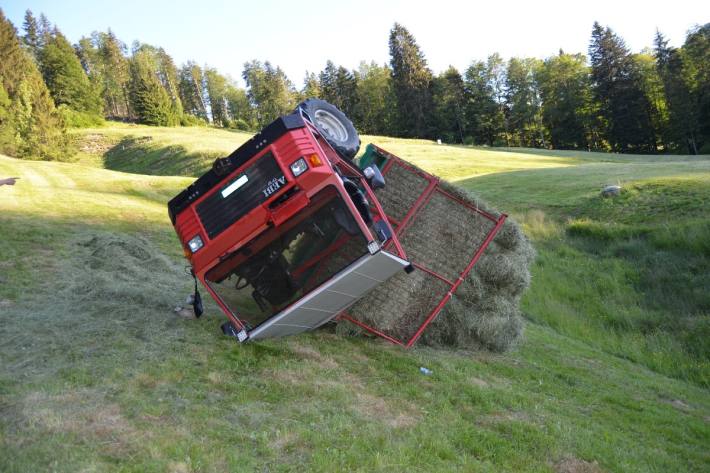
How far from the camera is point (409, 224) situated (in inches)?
395

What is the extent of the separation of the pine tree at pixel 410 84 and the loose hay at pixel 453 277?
73.5m

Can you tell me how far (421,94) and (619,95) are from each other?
28.2m

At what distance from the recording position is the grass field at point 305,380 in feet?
16.7

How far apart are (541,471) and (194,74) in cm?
12198

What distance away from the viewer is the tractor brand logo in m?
7.03

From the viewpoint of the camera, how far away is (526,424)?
268 inches

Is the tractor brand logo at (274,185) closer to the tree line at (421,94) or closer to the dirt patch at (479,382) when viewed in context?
the dirt patch at (479,382)

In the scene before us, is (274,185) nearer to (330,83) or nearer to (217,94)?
(330,83)

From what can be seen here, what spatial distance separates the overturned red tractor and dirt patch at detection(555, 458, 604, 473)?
3263mm

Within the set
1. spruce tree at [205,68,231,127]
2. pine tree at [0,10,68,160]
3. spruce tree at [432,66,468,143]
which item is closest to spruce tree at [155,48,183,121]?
spruce tree at [205,68,231,127]

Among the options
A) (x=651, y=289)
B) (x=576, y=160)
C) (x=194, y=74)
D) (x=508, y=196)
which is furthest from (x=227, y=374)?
(x=194, y=74)

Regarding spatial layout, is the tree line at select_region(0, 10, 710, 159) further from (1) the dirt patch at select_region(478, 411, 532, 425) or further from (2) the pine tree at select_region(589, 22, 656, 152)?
(1) the dirt patch at select_region(478, 411, 532, 425)

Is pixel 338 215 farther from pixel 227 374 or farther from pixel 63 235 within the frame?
pixel 63 235

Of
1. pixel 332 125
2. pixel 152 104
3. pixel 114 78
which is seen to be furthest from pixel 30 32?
pixel 332 125
